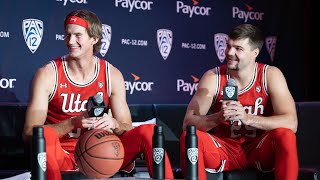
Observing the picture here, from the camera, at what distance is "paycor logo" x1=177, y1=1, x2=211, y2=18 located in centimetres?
540

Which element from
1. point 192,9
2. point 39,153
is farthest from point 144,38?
point 39,153

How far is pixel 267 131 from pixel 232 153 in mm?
262

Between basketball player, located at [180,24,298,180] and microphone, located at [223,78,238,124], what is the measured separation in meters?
0.16

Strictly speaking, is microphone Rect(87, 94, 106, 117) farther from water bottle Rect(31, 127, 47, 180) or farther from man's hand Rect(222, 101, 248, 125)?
man's hand Rect(222, 101, 248, 125)

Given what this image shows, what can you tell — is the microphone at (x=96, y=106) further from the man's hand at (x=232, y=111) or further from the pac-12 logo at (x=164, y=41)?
the pac-12 logo at (x=164, y=41)

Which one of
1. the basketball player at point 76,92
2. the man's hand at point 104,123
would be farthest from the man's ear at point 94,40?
the man's hand at point 104,123

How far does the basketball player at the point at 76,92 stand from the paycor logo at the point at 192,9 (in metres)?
1.68

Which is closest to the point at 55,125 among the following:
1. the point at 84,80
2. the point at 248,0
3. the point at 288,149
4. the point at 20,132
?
the point at 84,80

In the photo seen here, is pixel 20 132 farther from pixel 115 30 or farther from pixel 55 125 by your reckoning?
pixel 115 30

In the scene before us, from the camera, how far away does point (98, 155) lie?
2.96 meters

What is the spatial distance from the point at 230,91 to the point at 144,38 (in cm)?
205

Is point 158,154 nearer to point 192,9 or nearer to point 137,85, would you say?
point 137,85

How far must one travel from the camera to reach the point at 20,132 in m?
4.25

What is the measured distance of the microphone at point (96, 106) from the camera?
301 cm
